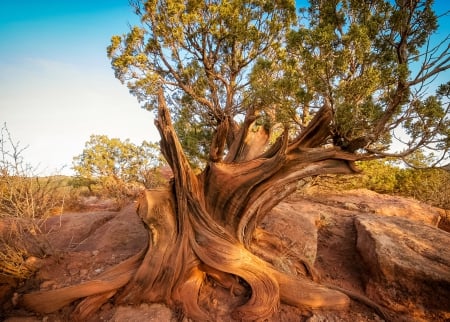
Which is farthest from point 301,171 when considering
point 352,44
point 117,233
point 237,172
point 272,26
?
point 272,26

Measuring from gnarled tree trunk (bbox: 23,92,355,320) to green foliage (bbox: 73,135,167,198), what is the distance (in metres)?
10.5

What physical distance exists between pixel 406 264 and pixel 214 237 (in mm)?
4165

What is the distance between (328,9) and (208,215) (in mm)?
4794

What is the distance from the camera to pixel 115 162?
15922 millimetres

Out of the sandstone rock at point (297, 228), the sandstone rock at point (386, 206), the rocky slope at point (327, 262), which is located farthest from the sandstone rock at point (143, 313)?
the sandstone rock at point (386, 206)

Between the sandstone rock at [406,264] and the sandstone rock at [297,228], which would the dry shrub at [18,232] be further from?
the sandstone rock at [406,264]

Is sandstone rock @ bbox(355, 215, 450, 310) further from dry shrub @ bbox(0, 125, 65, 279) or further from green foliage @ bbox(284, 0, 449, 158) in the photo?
dry shrub @ bbox(0, 125, 65, 279)

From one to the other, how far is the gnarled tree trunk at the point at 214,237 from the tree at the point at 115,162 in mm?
10858

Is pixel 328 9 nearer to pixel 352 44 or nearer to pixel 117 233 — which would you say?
pixel 352 44

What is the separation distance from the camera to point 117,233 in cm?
658

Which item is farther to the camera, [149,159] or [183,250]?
[149,159]

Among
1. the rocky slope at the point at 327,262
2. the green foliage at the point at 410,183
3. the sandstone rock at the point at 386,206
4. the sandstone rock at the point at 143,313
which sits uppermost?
the green foliage at the point at 410,183

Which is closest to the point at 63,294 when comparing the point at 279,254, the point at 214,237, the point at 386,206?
the point at 214,237

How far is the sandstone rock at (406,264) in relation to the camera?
477 centimetres
